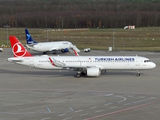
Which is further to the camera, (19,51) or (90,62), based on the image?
(19,51)

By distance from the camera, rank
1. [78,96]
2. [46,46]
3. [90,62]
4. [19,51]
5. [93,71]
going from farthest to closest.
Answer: [46,46] < [19,51] < [90,62] < [93,71] < [78,96]

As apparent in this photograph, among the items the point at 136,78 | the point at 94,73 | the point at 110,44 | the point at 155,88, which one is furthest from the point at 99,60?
the point at 110,44

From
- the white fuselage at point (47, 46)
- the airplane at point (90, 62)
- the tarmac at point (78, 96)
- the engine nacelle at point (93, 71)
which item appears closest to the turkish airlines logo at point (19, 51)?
the airplane at point (90, 62)

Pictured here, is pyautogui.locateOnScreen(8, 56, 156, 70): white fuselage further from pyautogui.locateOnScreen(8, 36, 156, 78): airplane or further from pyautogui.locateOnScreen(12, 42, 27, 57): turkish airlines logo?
pyautogui.locateOnScreen(12, 42, 27, 57): turkish airlines logo

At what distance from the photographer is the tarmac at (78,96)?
34.0 metres

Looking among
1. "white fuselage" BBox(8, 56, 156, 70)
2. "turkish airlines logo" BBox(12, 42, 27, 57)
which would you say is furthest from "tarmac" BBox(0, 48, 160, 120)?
"turkish airlines logo" BBox(12, 42, 27, 57)

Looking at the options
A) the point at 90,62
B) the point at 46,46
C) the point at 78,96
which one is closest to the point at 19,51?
the point at 90,62

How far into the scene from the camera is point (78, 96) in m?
42.9

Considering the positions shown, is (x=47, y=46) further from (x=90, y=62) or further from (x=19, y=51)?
(x=90, y=62)

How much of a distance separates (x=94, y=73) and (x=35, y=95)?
14.9 metres

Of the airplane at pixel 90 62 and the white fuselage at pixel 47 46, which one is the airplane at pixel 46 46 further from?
the airplane at pixel 90 62

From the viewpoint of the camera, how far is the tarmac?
112 ft

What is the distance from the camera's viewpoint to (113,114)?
3409cm

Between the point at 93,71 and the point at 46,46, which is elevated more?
the point at 46,46
